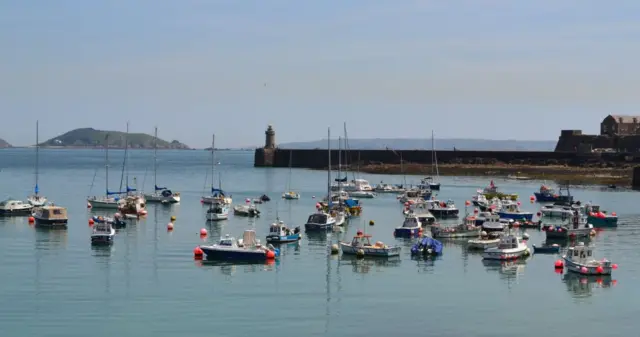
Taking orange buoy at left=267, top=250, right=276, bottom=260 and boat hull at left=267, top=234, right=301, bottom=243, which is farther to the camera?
boat hull at left=267, top=234, right=301, bottom=243

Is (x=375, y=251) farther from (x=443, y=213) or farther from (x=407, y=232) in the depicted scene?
(x=443, y=213)

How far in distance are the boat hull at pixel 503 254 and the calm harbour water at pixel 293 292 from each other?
0.70 m

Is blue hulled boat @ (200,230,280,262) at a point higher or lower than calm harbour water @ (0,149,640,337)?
higher

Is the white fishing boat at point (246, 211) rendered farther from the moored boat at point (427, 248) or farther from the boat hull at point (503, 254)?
the boat hull at point (503, 254)

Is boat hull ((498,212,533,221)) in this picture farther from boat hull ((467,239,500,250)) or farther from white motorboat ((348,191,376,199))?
white motorboat ((348,191,376,199))

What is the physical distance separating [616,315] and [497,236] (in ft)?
64.8

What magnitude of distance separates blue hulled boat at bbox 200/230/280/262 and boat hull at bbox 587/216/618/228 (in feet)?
93.1

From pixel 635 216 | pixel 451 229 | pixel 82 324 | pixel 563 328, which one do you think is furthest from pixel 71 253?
pixel 635 216

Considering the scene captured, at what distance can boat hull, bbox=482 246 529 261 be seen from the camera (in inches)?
1972

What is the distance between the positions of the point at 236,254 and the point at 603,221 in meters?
31.2

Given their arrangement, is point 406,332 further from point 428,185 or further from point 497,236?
point 428,185

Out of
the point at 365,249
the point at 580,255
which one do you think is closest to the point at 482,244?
the point at 365,249

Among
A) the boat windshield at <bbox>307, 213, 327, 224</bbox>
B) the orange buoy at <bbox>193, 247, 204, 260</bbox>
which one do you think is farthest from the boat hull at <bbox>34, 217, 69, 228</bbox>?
the orange buoy at <bbox>193, 247, 204, 260</bbox>

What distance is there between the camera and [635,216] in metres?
76.2
